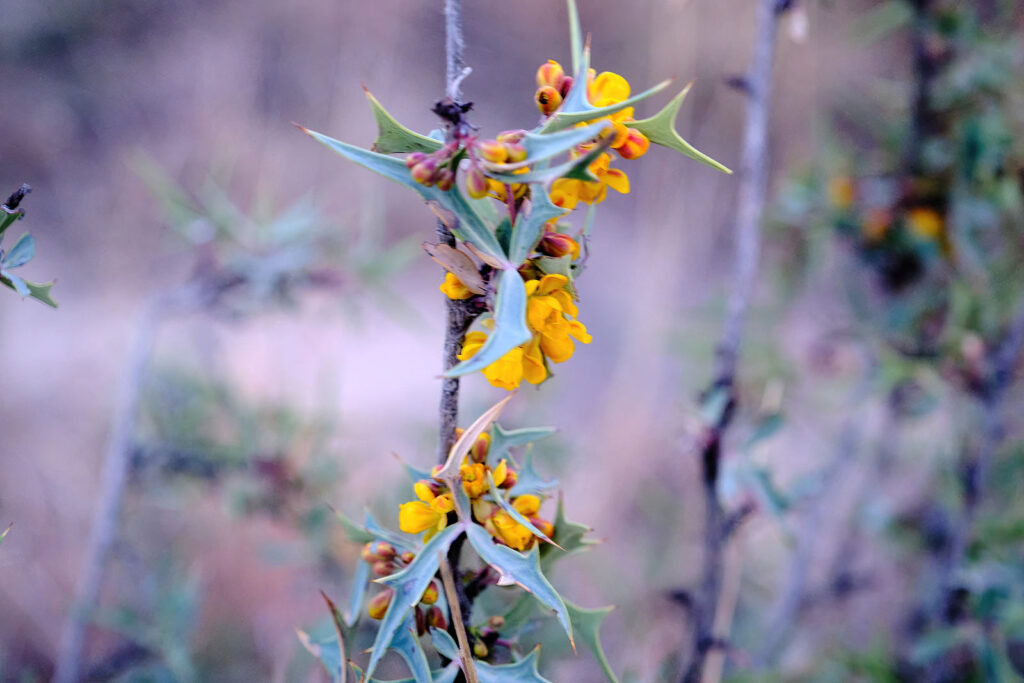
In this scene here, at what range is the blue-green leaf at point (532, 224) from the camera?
1.21 ft

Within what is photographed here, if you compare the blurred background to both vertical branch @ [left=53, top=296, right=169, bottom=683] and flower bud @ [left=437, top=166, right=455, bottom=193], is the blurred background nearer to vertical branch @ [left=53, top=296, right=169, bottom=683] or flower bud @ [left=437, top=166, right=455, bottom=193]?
vertical branch @ [left=53, top=296, right=169, bottom=683]

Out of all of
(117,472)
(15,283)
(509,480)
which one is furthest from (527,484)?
(117,472)

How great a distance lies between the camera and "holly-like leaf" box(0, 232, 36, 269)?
18.7 inches

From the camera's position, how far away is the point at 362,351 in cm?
342

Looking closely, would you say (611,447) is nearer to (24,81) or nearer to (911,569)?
(911,569)

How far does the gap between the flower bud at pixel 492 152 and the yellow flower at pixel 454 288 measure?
0.26ft

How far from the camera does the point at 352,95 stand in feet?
11.2

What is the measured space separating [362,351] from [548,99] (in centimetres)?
311

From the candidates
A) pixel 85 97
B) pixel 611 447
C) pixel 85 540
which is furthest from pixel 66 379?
pixel 611 447

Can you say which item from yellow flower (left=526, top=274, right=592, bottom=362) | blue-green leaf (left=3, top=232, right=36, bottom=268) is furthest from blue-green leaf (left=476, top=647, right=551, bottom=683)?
blue-green leaf (left=3, top=232, right=36, bottom=268)

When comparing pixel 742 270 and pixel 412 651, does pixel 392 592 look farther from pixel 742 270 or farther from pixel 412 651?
pixel 742 270

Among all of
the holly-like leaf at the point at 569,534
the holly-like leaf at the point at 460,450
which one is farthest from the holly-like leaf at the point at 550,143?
the holly-like leaf at the point at 569,534

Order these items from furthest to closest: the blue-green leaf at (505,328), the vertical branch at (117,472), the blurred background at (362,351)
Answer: the blurred background at (362,351) → the vertical branch at (117,472) → the blue-green leaf at (505,328)

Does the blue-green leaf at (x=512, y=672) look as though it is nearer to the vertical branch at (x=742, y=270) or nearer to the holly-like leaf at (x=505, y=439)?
the holly-like leaf at (x=505, y=439)
